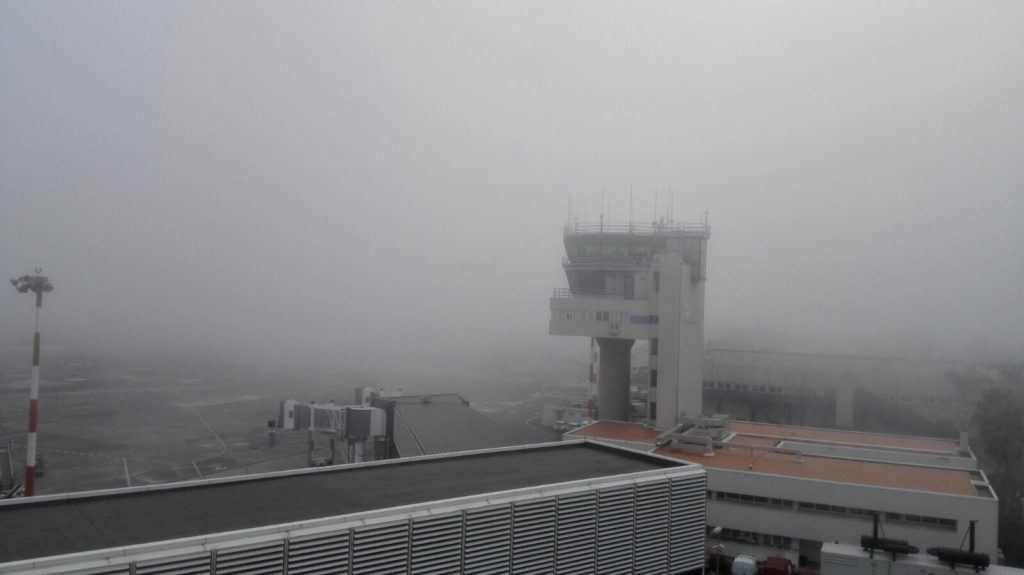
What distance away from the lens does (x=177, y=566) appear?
5840mm

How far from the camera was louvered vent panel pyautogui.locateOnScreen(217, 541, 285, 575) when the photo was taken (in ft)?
19.9

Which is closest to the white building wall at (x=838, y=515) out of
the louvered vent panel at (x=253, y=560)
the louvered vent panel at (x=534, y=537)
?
the louvered vent panel at (x=534, y=537)

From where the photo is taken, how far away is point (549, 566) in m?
8.11

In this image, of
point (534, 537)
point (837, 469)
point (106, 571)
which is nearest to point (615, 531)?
point (534, 537)

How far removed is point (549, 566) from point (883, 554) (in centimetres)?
561

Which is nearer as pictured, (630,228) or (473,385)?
(630,228)

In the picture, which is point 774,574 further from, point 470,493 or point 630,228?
point 630,228

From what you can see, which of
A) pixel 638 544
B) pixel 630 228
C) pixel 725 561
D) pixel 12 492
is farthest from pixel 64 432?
pixel 638 544

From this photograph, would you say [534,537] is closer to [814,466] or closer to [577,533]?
[577,533]

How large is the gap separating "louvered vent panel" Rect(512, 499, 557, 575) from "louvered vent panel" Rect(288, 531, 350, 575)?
6.43ft

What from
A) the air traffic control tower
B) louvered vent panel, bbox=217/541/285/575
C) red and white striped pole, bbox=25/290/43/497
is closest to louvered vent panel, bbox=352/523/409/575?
louvered vent panel, bbox=217/541/285/575

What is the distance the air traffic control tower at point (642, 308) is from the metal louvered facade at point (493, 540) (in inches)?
508

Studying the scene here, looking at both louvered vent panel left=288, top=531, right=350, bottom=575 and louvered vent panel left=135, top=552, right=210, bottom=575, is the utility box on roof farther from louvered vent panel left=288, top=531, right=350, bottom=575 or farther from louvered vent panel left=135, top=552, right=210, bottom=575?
louvered vent panel left=135, top=552, right=210, bottom=575

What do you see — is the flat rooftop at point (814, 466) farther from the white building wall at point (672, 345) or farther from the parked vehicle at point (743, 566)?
the parked vehicle at point (743, 566)
